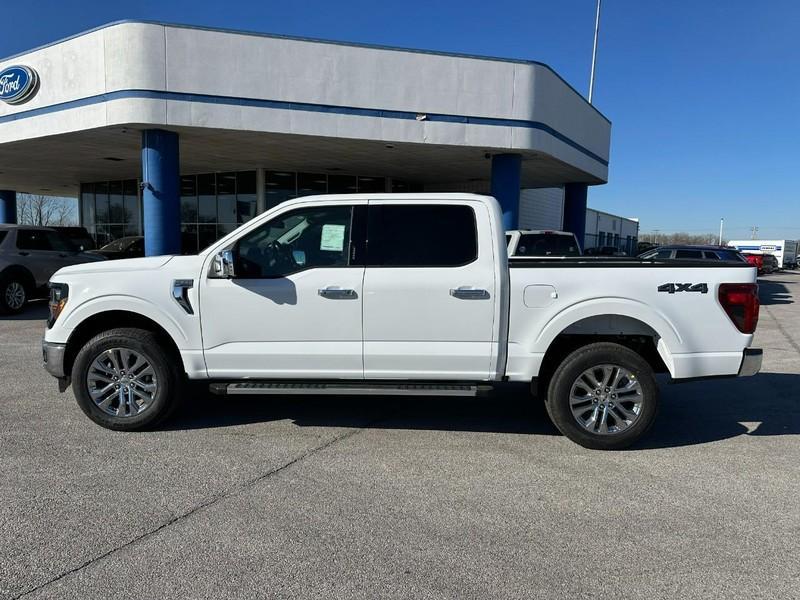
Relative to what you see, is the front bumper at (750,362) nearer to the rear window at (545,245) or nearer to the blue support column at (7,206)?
the rear window at (545,245)

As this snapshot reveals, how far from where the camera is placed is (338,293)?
4.70 meters

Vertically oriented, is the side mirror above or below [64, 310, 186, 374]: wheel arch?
above

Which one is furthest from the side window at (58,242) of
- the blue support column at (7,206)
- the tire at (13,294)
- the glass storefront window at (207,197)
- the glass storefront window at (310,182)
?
the blue support column at (7,206)

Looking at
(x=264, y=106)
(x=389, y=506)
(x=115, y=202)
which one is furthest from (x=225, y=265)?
(x=115, y=202)

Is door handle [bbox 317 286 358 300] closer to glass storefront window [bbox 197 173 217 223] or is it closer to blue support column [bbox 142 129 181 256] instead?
blue support column [bbox 142 129 181 256]

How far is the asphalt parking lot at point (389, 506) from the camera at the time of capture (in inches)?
115

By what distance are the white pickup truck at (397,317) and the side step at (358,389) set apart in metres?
0.01

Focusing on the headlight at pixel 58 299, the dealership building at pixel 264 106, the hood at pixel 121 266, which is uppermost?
the dealership building at pixel 264 106

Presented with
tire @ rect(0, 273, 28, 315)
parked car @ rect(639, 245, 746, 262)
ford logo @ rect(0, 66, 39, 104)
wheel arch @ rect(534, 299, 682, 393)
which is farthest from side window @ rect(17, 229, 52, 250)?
parked car @ rect(639, 245, 746, 262)

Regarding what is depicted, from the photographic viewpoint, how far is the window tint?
477 cm

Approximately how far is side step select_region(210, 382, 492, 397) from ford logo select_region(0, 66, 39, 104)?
1436cm

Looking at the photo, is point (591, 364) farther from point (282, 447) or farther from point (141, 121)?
point (141, 121)

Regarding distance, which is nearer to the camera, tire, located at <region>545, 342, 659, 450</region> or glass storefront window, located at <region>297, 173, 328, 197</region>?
tire, located at <region>545, 342, 659, 450</region>

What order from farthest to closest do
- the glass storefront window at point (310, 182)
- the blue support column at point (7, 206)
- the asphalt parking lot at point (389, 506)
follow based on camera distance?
the blue support column at point (7, 206), the glass storefront window at point (310, 182), the asphalt parking lot at point (389, 506)
